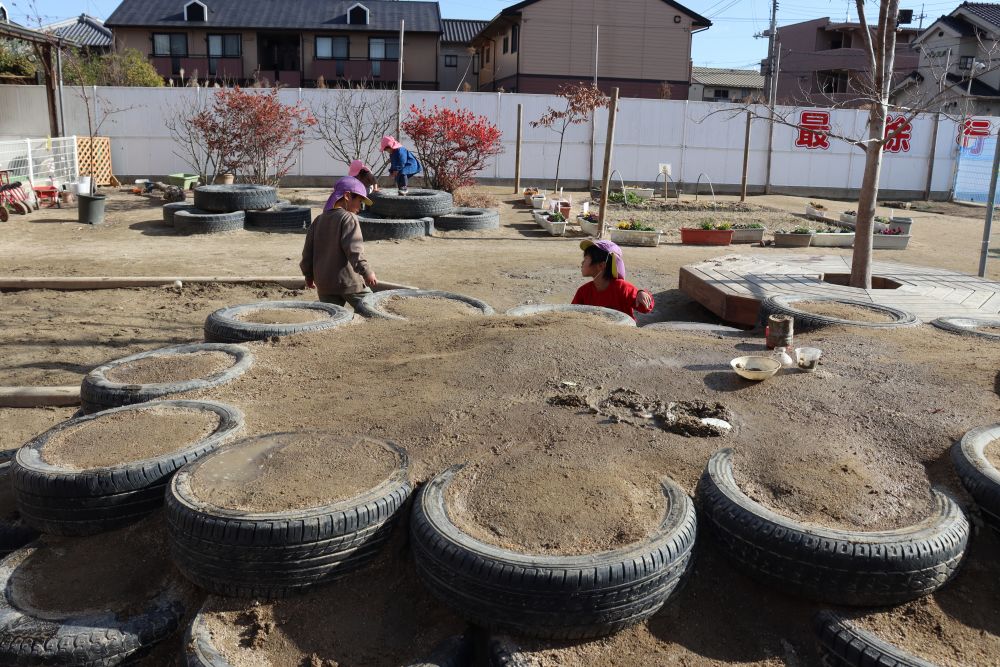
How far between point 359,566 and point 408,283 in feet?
23.9

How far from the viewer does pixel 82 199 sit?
14164mm

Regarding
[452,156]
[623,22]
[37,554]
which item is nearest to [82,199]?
[452,156]

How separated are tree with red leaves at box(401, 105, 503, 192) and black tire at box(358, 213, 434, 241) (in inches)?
173

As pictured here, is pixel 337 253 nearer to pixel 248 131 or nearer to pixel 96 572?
pixel 96 572

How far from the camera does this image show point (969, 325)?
589cm

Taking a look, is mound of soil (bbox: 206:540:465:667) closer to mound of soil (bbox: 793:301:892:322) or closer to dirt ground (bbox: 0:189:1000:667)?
dirt ground (bbox: 0:189:1000:667)

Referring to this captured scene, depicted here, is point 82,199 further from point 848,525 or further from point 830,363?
point 848,525

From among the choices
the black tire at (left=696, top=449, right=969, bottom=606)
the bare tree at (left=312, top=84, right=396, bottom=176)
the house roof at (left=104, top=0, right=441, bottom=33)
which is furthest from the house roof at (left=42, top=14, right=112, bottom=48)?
the black tire at (left=696, top=449, right=969, bottom=606)

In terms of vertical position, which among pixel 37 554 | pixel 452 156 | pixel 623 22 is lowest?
pixel 37 554

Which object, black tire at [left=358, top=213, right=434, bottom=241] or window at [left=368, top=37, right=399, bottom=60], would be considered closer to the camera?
black tire at [left=358, top=213, right=434, bottom=241]

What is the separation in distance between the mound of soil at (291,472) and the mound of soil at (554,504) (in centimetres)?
40

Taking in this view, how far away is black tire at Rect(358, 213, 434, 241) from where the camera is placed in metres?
13.5

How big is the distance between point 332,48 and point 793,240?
29992 millimetres

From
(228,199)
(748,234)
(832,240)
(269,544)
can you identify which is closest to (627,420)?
(269,544)
